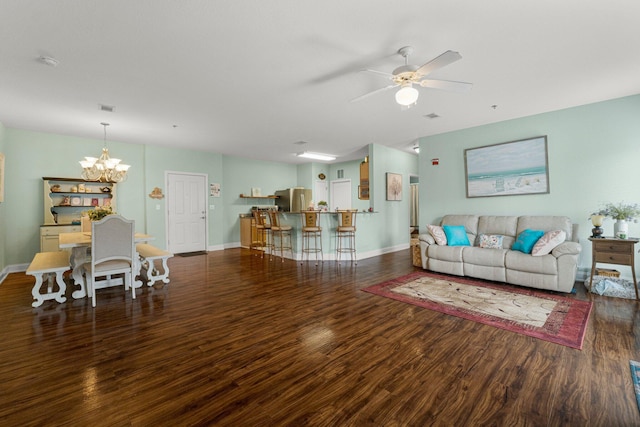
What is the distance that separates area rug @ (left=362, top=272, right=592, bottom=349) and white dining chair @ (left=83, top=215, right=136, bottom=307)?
3192 mm

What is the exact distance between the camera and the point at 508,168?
4.89m

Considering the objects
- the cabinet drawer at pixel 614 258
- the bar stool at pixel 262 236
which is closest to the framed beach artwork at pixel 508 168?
the cabinet drawer at pixel 614 258

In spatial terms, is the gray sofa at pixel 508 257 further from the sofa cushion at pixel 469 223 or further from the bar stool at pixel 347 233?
the bar stool at pixel 347 233

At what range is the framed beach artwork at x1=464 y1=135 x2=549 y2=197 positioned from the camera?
181 inches

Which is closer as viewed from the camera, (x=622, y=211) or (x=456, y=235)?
(x=622, y=211)

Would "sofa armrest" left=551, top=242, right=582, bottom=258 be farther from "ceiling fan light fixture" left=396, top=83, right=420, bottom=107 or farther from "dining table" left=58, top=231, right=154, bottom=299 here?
"dining table" left=58, top=231, right=154, bottom=299

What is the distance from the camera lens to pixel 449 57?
221 cm

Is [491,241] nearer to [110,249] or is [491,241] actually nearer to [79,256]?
[110,249]

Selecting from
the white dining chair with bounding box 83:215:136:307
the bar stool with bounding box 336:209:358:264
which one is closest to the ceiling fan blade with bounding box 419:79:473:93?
the bar stool with bounding box 336:209:358:264

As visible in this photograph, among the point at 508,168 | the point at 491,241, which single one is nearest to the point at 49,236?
the point at 491,241

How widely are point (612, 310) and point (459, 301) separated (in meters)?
1.57

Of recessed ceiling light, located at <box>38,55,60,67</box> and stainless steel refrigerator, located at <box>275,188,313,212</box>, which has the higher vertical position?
recessed ceiling light, located at <box>38,55,60,67</box>

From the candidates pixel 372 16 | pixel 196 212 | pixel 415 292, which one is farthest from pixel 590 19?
pixel 196 212

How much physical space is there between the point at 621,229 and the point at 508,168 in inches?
67.0
